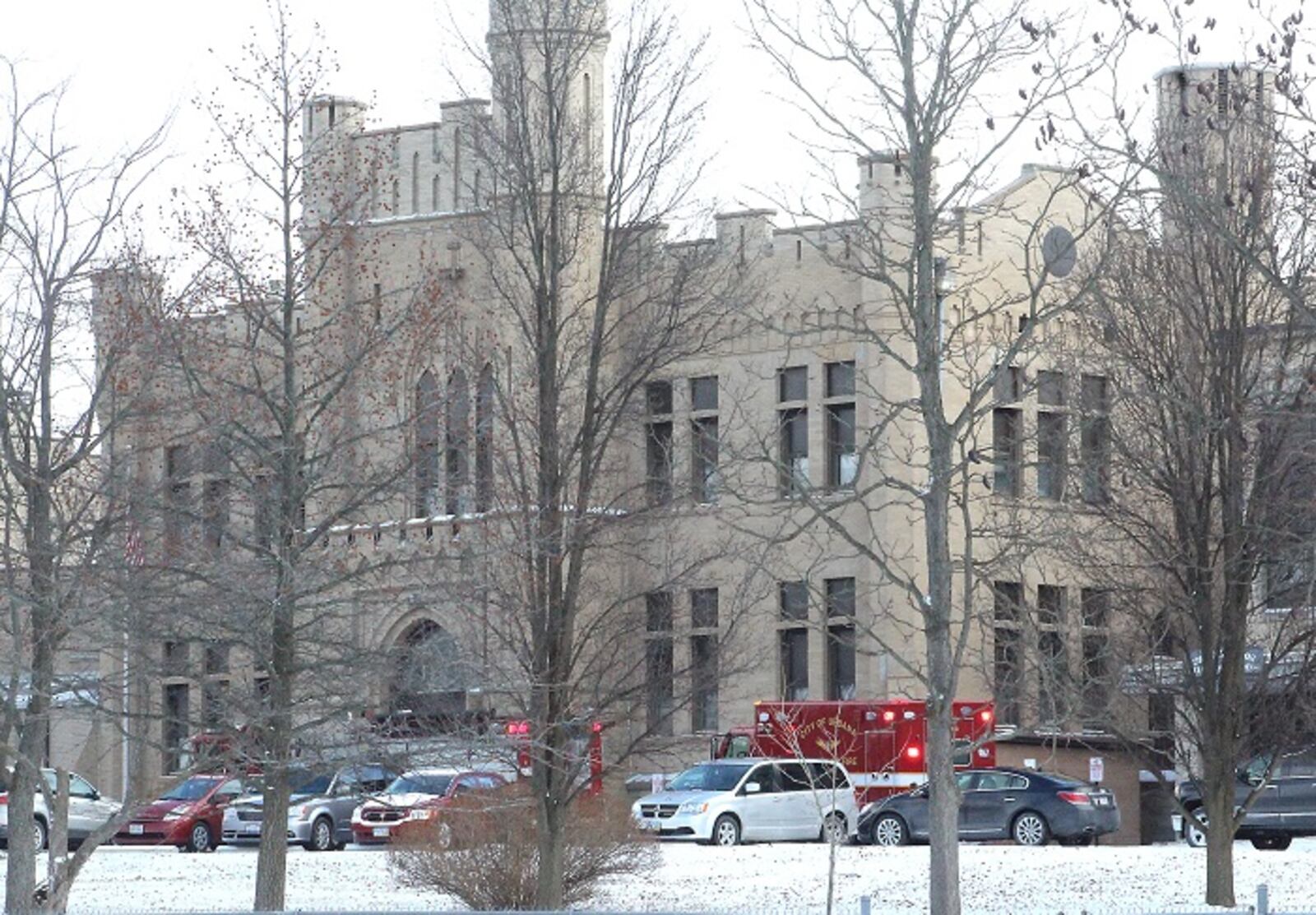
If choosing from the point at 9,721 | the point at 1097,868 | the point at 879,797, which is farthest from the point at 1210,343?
the point at 879,797

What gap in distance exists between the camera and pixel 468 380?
23.8 m

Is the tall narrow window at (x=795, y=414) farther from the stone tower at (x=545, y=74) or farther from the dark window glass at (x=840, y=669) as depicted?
the stone tower at (x=545, y=74)

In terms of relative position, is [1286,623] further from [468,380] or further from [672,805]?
[672,805]

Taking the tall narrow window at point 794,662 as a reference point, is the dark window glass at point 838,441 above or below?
above

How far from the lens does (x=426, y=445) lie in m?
22.0

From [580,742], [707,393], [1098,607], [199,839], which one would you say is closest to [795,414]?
[707,393]

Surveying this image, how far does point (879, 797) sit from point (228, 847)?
11502 mm

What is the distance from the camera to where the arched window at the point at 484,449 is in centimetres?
2370

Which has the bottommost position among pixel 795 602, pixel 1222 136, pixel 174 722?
pixel 174 722

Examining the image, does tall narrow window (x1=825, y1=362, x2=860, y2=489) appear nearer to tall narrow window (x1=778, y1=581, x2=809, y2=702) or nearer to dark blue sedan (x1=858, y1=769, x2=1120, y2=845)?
tall narrow window (x1=778, y1=581, x2=809, y2=702)

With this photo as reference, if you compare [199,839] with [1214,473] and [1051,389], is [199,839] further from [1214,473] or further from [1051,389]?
[1214,473]

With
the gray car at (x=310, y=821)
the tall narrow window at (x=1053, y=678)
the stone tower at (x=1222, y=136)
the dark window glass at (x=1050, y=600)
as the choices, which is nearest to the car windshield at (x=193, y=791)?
the gray car at (x=310, y=821)

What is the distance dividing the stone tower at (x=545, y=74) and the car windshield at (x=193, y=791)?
19.0 meters

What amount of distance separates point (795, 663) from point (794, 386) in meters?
5.55
